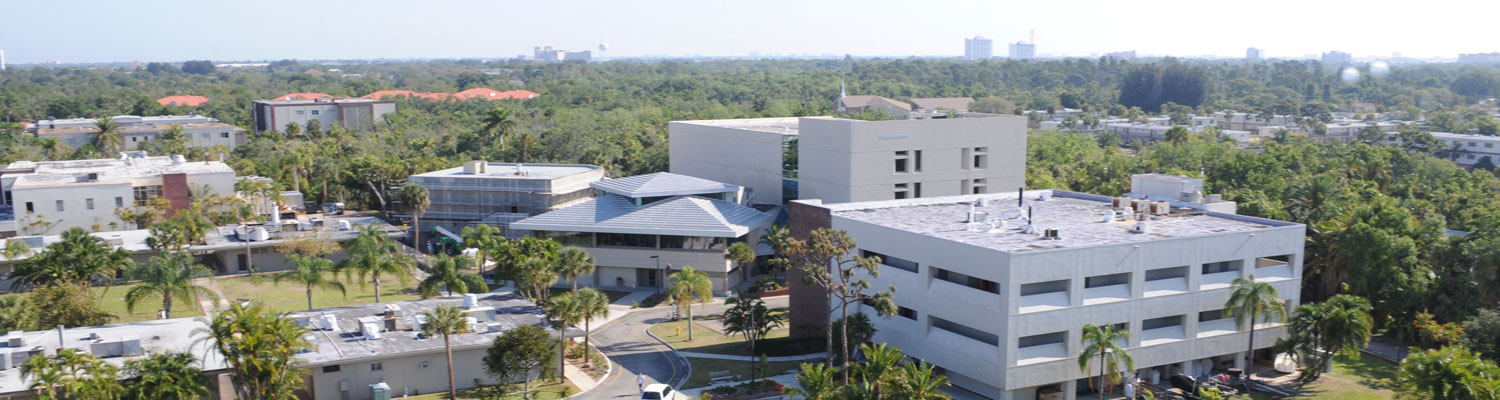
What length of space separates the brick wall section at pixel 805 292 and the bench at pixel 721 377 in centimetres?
555

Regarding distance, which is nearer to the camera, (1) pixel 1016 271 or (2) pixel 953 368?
(1) pixel 1016 271

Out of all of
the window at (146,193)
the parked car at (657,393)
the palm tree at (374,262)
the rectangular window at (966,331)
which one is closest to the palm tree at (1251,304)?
the rectangular window at (966,331)

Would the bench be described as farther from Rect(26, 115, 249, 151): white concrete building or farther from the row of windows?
Rect(26, 115, 249, 151): white concrete building

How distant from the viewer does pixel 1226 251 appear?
47.4 m

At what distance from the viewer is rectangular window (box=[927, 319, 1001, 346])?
4462 centimetres

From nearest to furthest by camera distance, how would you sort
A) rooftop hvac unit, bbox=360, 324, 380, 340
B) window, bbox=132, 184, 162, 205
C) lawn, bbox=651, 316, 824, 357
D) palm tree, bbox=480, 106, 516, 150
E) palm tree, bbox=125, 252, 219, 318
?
rooftop hvac unit, bbox=360, 324, 380, 340
palm tree, bbox=125, 252, 219, 318
lawn, bbox=651, 316, 824, 357
window, bbox=132, 184, 162, 205
palm tree, bbox=480, 106, 516, 150

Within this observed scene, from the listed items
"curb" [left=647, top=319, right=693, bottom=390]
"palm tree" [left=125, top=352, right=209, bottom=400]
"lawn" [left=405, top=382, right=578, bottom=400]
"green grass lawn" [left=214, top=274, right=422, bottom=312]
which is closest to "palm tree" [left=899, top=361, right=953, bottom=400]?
"curb" [left=647, top=319, right=693, bottom=390]

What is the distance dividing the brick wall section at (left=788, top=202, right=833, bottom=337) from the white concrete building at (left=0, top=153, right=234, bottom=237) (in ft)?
177

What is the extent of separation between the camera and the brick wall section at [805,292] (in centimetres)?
5378

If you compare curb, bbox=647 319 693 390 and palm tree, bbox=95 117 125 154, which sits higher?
palm tree, bbox=95 117 125 154

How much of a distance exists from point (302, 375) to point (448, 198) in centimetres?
4561

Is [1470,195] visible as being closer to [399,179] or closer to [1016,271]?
[1016,271]

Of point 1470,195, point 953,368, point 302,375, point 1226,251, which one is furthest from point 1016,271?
point 1470,195

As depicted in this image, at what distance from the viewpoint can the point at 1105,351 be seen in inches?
1709
